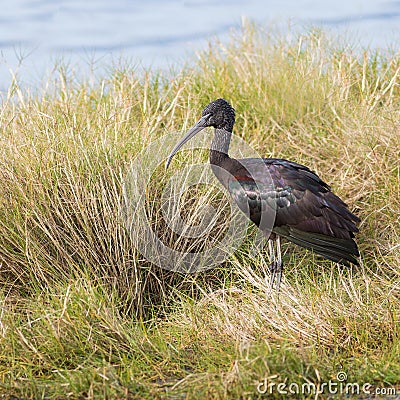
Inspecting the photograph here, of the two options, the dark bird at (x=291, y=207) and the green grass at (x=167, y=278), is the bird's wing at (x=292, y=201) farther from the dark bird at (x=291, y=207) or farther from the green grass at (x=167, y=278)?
the green grass at (x=167, y=278)

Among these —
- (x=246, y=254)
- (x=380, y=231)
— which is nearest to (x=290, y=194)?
(x=246, y=254)

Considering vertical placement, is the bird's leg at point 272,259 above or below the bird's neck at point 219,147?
below

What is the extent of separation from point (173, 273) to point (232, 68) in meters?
3.68

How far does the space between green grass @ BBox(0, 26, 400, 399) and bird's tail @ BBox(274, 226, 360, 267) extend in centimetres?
14

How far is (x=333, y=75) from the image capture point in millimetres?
8141

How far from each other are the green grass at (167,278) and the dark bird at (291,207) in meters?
0.22

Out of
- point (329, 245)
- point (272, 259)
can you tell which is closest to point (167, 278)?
point (272, 259)

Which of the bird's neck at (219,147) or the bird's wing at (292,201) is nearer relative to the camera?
the bird's wing at (292,201)

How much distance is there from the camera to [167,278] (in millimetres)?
5465

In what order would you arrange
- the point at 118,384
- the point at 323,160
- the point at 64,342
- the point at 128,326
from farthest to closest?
the point at 323,160 → the point at 128,326 → the point at 64,342 → the point at 118,384

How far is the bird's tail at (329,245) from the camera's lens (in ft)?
17.1

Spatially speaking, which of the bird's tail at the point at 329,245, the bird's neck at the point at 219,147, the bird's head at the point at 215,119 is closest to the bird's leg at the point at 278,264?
the bird's tail at the point at 329,245

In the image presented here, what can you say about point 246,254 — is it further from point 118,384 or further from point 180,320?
point 118,384

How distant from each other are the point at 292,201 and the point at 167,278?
1.11m
